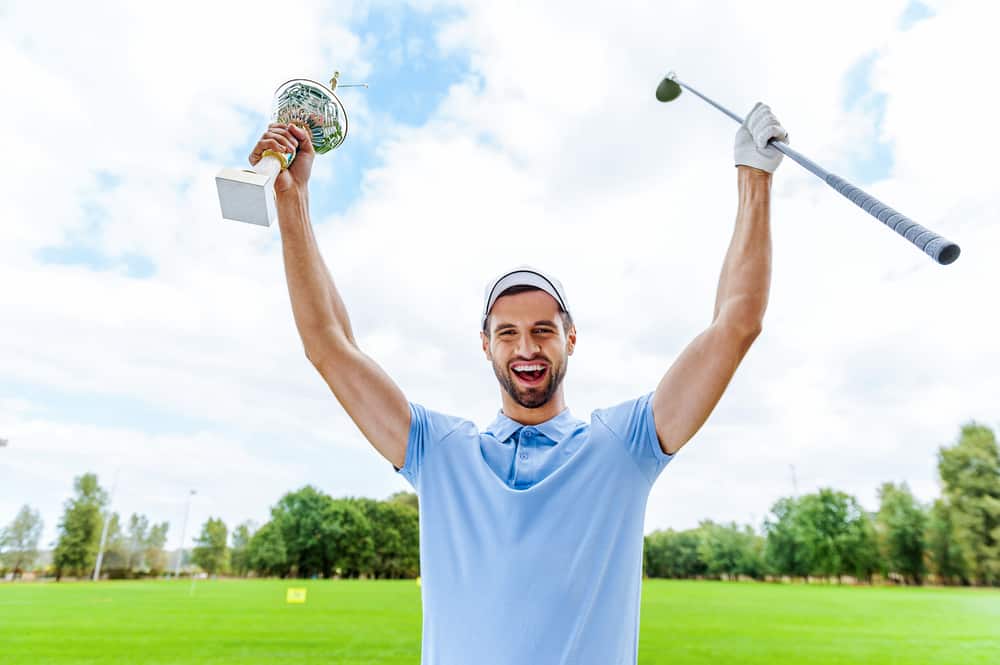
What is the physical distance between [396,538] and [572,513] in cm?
8753

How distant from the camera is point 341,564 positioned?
265 ft

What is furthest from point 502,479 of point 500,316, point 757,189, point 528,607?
point 757,189

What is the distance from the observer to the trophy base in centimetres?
207

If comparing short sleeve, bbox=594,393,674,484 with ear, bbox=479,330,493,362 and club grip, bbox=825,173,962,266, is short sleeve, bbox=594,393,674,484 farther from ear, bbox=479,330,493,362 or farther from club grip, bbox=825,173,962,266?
club grip, bbox=825,173,962,266

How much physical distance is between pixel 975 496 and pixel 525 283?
245 ft

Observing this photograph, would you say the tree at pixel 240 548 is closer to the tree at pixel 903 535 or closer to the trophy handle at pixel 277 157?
the tree at pixel 903 535

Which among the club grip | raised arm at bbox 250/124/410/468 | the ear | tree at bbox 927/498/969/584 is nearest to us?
the club grip

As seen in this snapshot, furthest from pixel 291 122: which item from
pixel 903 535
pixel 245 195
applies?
pixel 903 535

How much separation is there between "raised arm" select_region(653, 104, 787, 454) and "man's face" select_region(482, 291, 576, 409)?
367mm

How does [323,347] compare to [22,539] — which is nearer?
[323,347]

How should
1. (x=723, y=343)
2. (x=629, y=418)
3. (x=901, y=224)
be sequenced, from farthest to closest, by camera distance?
(x=629, y=418)
(x=723, y=343)
(x=901, y=224)

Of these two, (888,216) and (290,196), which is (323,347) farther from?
(888,216)

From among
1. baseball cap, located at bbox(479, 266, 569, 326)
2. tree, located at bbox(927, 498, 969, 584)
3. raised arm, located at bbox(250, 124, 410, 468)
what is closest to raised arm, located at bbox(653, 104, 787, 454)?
baseball cap, located at bbox(479, 266, 569, 326)

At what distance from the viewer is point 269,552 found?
265 feet
